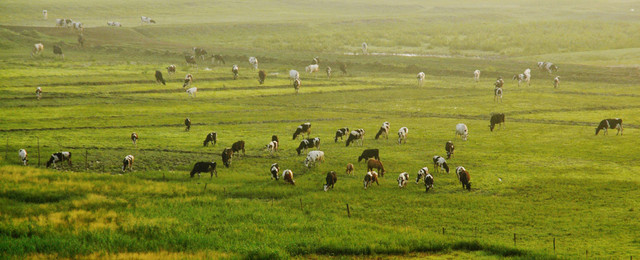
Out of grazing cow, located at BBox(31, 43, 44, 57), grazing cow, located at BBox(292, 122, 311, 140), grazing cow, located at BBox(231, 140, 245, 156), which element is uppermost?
grazing cow, located at BBox(31, 43, 44, 57)

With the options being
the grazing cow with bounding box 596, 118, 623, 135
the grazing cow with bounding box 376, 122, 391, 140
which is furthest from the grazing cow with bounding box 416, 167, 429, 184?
the grazing cow with bounding box 596, 118, 623, 135

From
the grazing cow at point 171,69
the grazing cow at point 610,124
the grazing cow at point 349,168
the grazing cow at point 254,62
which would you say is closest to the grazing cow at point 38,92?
the grazing cow at point 171,69

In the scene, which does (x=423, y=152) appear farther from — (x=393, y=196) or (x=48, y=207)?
(x=48, y=207)

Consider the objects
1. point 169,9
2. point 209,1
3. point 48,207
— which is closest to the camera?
point 48,207

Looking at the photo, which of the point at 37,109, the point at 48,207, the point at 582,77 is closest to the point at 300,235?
the point at 48,207

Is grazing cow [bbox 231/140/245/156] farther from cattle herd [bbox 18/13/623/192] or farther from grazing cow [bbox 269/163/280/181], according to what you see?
grazing cow [bbox 269/163/280/181]

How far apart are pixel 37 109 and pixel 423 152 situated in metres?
34.6

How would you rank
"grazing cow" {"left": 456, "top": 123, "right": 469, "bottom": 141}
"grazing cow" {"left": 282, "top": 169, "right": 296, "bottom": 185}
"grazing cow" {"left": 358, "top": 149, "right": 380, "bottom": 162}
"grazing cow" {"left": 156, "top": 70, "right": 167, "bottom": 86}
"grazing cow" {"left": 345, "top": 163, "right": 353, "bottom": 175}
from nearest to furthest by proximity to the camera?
1. "grazing cow" {"left": 282, "top": 169, "right": 296, "bottom": 185}
2. "grazing cow" {"left": 345, "top": 163, "right": 353, "bottom": 175}
3. "grazing cow" {"left": 358, "top": 149, "right": 380, "bottom": 162}
4. "grazing cow" {"left": 456, "top": 123, "right": 469, "bottom": 141}
5. "grazing cow" {"left": 156, "top": 70, "right": 167, "bottom": 86}

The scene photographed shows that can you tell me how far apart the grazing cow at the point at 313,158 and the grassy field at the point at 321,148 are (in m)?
0.56

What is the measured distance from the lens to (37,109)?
5753cm

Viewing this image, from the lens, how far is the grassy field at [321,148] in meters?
25.9

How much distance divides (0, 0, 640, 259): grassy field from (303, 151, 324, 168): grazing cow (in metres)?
0.56

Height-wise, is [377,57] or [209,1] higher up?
[209,1]

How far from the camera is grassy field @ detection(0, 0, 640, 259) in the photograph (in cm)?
2588
